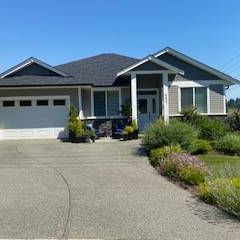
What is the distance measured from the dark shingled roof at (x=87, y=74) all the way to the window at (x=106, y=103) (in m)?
0.61

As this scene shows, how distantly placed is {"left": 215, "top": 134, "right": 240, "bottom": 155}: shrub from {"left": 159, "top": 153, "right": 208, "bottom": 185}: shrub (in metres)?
5.91

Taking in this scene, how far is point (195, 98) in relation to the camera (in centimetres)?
2877

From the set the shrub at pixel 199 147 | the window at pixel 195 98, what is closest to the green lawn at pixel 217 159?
the shrub at pixel 199 147

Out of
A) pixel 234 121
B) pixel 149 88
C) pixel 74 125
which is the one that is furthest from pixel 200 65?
pixel 74 125

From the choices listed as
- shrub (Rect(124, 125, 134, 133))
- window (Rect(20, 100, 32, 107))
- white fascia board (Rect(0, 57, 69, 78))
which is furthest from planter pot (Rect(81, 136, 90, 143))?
white fascia board (Rect(0, 57, 69, 78))

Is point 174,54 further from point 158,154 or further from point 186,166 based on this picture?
point 186,166

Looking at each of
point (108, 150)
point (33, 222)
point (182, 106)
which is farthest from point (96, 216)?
point (182, 106)

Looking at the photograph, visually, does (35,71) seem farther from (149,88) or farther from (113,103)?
(149,88)

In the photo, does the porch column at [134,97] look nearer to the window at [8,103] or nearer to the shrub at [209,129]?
the shrub at [209,129]

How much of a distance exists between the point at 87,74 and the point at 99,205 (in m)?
20.9

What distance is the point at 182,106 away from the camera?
28672 millimetres

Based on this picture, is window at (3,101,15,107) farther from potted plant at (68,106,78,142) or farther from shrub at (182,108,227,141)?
shrub at (182,108,227,141)

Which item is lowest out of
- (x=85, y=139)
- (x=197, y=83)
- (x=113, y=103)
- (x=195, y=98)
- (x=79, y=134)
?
(x=85, y=139)

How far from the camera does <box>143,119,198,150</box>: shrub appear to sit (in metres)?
18.8
